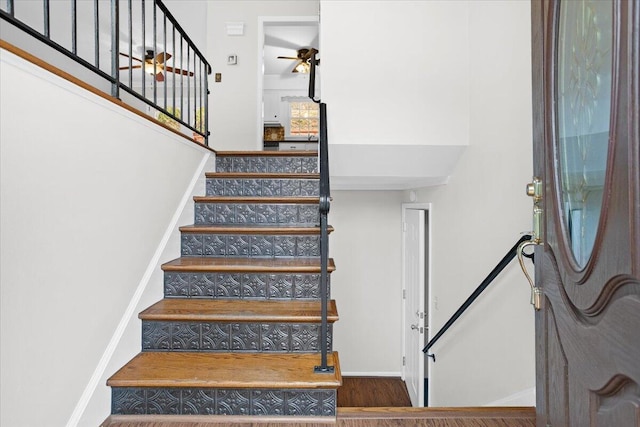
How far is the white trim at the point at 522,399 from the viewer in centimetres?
187

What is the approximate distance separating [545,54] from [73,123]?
145 centimetres

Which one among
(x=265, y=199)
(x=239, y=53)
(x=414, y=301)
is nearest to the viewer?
(x=265, y=199)

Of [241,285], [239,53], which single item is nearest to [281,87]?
[239,53]

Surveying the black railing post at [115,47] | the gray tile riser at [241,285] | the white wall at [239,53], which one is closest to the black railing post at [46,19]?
the black railing post at [115,47]

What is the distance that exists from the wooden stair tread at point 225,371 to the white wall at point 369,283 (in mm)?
3061

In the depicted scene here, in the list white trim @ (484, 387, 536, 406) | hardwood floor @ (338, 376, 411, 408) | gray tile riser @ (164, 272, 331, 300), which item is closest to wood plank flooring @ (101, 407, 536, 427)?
white trim @ (484, 387, 536, 406)

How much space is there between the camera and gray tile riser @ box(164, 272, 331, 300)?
7.09 feet

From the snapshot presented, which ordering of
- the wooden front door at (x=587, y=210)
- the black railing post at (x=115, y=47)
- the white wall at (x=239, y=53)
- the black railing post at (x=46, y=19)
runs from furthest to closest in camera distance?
the white wall at (x=239, y=53) < the black railing post at (x=115, y=47) < the black railing post at (x=46, y=19) < the wooden front door at (x=587, y=210)

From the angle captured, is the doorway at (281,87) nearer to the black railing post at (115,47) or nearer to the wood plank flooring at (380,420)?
the black railing post at (115,47)

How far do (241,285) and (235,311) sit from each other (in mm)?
237

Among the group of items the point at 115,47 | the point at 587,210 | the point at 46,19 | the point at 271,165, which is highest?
the point at 115,47

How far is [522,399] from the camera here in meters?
1.93

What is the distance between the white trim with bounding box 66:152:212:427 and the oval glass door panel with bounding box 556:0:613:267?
163 cm

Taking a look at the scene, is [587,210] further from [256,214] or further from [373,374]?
[373,374]
